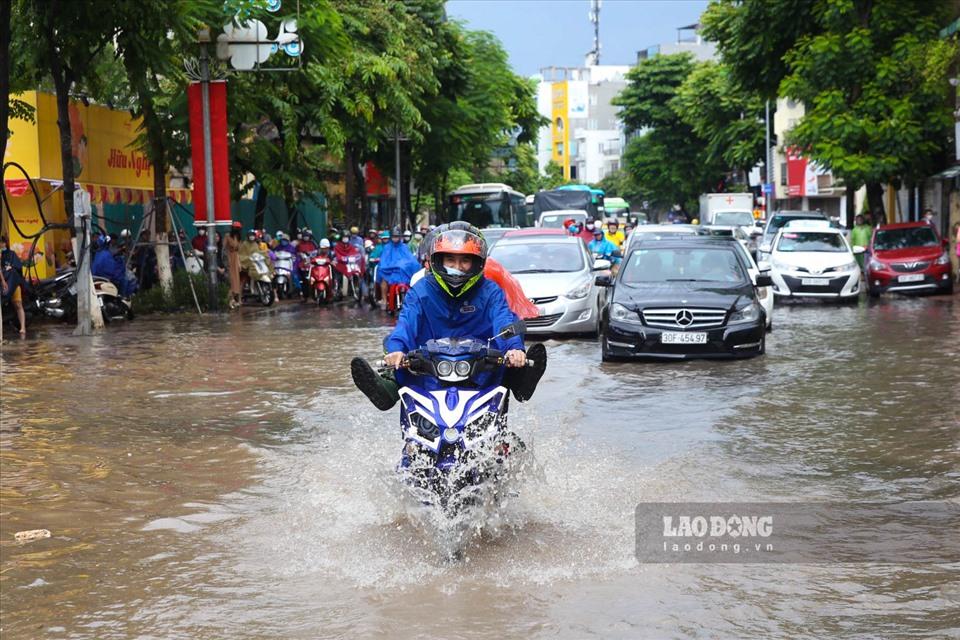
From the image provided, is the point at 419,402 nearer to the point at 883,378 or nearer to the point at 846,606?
the point at 846,606

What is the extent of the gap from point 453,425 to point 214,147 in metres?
20.0

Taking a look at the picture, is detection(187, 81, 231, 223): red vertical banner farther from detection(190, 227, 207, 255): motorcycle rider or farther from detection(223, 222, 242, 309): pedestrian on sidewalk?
detection(190, 227, 207, 255): motorcycle rider

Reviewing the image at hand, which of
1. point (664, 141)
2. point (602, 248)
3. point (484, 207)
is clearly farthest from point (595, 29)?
point (602, 248)

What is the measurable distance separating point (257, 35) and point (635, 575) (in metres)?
19.6

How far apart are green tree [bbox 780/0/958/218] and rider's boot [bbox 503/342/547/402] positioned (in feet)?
90.7

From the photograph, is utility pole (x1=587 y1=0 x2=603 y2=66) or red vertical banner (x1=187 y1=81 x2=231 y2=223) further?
utility pole (x1=587 y1=0 x2=603 y2=66)

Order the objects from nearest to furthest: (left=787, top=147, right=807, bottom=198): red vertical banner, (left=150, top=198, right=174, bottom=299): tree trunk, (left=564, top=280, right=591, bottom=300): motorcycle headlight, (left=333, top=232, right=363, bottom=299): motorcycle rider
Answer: (left=564, top=280, right=591, bottom=300): motorcycle headlight, (left=150, top=198, right=174, bottom=299): tree trunk, (left=333, top=232, right=363, bottom=299): motorcycle rider, (left=787, top=147, right=807, bottom=198): red vertical banner

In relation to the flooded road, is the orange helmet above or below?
above

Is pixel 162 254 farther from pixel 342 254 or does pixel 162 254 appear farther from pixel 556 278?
pixel 556 278

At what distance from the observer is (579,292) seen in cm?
1959

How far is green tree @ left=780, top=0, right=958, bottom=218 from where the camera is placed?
33188 millimetres

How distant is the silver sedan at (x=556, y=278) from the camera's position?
19344mm

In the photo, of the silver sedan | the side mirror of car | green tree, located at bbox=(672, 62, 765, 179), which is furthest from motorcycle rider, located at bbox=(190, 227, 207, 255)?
green tree, located at bbox=(672, 62, 765, 179)

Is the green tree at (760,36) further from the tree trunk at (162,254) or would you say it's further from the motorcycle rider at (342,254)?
the tree trunk at (162,254)
